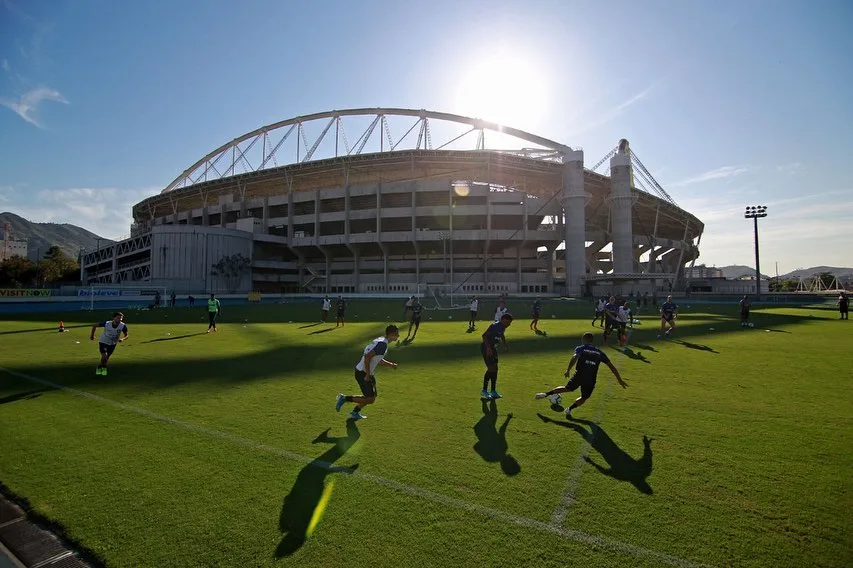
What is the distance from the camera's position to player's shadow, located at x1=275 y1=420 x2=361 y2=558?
344 cm

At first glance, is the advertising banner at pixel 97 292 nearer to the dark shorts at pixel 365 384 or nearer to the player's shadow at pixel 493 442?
the dark shorts at pixel 365 384

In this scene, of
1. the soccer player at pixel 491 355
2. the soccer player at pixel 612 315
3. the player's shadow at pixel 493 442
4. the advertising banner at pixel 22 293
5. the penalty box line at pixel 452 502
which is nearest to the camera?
the penalty box line at pixel 452 502

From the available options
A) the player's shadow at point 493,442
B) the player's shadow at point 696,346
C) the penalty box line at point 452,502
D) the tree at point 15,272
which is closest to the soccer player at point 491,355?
the player's shadow at point 493,442

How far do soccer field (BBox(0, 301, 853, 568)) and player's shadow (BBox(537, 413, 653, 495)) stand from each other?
A: 4cm

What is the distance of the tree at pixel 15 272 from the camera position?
6375cm

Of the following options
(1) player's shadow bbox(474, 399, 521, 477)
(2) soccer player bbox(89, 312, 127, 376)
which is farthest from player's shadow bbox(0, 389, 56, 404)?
(1) player's shadow bbox(474, 399, 521, 477)

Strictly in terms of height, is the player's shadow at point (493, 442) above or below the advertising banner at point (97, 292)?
below

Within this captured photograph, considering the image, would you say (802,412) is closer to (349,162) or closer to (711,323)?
(711,323)

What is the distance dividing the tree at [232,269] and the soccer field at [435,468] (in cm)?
5369

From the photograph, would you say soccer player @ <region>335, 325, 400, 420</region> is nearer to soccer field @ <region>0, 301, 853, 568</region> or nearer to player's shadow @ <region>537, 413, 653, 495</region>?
soccer field @ <region>0, 301, 853, 568</region>

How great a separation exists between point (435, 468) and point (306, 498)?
152 cm

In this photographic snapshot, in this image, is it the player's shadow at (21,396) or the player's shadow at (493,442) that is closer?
the player's shadow at (493,442)

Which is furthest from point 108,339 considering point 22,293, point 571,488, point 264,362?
point 22,293

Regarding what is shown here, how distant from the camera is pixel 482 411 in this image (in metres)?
7.13
